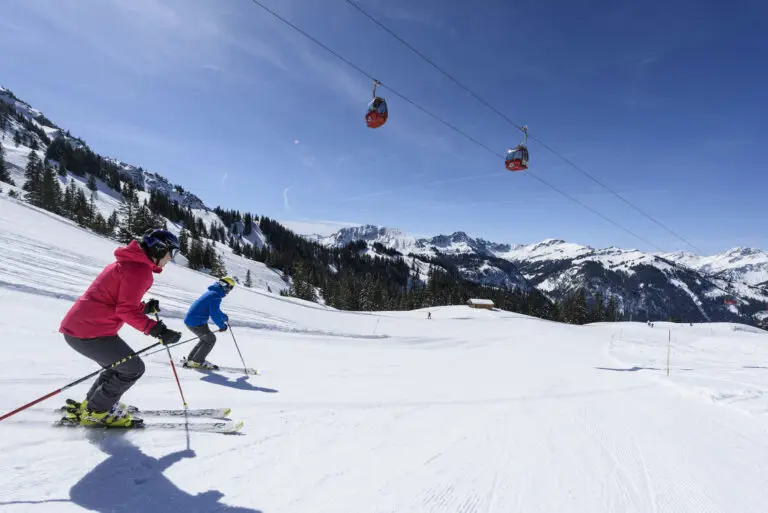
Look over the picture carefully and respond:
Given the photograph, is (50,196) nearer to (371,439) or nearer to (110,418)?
(110,418)

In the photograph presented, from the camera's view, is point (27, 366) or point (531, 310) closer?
point (27, 366)

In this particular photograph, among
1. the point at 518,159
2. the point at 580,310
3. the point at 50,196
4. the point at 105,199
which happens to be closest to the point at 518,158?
the point at 518,159

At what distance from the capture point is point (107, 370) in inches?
169

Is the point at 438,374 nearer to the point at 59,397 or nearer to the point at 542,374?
the point at 542,374

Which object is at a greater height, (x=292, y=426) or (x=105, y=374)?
(x=105, y=374)

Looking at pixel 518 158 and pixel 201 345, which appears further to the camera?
pixel 518 158

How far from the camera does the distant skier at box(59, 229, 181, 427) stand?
3.99m

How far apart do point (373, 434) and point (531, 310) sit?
8670 cm

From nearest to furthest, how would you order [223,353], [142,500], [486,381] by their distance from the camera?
[142,500], [223,353], [486,381]

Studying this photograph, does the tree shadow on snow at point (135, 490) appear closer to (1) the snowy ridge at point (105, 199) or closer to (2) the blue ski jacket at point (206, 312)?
(2) the blue ski jacket at point (206, 312)

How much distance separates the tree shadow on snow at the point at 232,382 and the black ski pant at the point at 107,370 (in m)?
2.62

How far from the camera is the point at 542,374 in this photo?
1213 centimetres

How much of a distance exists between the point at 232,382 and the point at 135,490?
12.8 ft

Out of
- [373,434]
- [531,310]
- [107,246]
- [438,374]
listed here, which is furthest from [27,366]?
[531,310]
